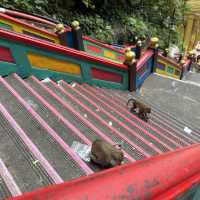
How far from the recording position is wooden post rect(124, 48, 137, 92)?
485cm

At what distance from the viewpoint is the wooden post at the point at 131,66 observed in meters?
4.85

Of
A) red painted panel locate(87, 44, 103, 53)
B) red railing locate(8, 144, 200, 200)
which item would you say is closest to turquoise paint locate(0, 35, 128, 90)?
red painted panel locate(87, 44, 103, 53)

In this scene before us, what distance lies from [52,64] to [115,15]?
6.55 m

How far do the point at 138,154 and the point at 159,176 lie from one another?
2117 millimetres

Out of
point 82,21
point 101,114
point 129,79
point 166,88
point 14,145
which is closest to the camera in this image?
point 14,145

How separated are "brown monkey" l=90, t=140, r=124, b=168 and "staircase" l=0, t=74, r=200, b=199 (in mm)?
112

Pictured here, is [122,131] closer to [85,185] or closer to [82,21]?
[85,185]

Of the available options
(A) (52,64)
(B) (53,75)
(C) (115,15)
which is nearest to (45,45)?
(A) (52,64)

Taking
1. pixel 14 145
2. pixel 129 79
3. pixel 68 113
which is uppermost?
pixel 14 145

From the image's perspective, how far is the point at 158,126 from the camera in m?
4.30

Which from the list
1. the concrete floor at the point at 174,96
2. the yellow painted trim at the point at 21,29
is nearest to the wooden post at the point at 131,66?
the concrete floor at the point at 174,96

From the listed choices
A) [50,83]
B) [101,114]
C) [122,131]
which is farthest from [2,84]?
[122,131]

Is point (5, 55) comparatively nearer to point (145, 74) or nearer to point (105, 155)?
point (105, 155)

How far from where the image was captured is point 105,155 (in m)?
2.19
